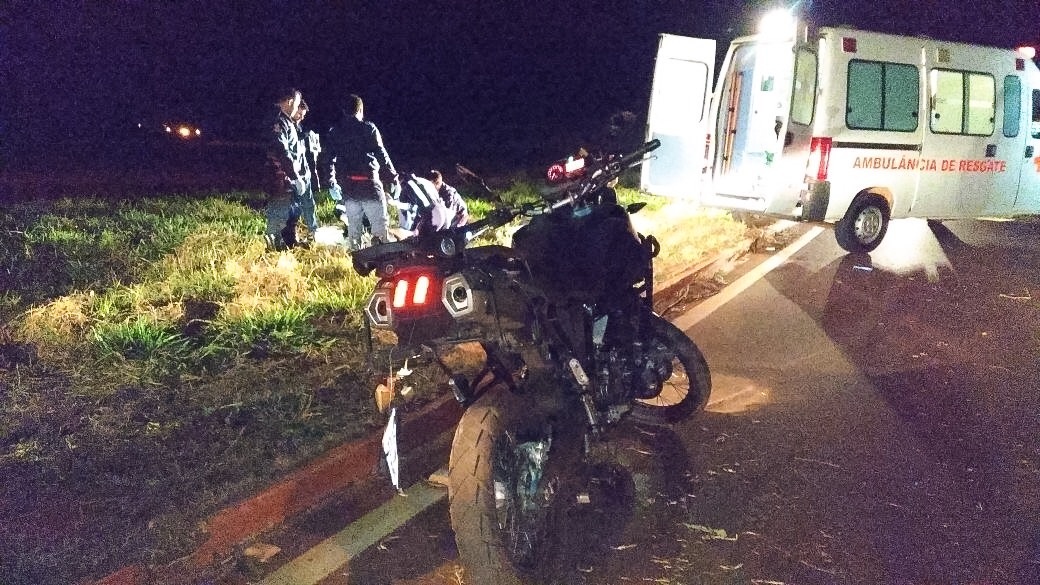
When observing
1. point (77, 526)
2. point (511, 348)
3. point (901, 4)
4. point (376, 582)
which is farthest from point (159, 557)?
point (901, 4)

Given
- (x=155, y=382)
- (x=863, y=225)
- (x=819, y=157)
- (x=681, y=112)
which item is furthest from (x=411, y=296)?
(x=863, y=225)

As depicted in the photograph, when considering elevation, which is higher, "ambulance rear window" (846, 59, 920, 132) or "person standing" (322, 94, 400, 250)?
"ambulance rear window" (846, 59, 920, 132)

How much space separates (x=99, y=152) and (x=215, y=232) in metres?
14.5

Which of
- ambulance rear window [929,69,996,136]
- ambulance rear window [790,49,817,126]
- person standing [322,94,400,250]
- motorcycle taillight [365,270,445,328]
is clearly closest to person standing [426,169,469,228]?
person standing [322,94,400,250]

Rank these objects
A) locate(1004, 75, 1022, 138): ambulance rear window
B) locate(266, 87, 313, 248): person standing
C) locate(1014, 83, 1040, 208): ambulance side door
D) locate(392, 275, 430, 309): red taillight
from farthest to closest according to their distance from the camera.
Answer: locate(1014, 83, 1040, 208): ambulance side door < locate(1004, 75, 1022, 138): ambulance rear window < locate(266, 87, 313, 248): person standing < locate(392, 275, 430, 309): red taillight

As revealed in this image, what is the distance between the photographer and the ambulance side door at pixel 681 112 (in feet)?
29.2

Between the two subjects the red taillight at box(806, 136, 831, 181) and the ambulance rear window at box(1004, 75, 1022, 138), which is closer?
the red taillight at box(806, 136, 831, 181)

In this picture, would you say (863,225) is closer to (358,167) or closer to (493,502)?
(358,167)

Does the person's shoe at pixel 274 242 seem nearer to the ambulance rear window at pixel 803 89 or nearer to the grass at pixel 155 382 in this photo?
the grass at pixel 155 382

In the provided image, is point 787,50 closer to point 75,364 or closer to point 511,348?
point 511,348

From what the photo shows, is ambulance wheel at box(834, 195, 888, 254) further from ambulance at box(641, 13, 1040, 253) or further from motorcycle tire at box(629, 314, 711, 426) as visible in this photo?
motorcycle tire at box(629, 314, 711, 426)

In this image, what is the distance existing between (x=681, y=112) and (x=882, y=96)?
2.12m

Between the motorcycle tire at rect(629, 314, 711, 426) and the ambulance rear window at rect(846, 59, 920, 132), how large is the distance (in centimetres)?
482

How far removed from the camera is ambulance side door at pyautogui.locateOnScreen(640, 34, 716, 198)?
29.2 feet
